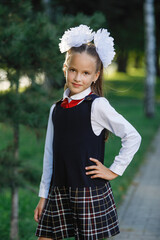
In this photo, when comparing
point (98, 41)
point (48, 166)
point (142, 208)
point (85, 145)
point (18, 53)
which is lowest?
point (142, 208)

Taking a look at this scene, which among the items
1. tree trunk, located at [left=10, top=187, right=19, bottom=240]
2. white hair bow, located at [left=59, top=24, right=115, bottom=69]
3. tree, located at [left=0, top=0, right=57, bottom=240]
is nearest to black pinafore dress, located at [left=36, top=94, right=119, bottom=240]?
white hair bow, located at [left=59, top=24, right=115, bottom=69]

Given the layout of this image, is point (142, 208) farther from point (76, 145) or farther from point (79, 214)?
point (76, 145)

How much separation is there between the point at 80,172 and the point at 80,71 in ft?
1.93

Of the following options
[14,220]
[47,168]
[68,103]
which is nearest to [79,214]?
[47,168]

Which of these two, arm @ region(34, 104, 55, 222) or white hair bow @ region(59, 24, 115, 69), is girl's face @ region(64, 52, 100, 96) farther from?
arm @ region(34, 104, 55, 222)

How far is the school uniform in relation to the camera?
7.93 ft

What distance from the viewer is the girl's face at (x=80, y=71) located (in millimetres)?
2432

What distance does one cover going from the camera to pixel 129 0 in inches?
730

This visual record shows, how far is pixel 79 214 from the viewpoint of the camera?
2.45m

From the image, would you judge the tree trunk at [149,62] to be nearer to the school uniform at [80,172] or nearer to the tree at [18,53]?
the tree at [18,53]

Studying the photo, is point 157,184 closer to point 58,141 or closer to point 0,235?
point 0,235

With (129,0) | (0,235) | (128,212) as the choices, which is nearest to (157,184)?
(128,212)

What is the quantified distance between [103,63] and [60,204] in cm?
89

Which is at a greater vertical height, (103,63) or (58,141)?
(103,63)
